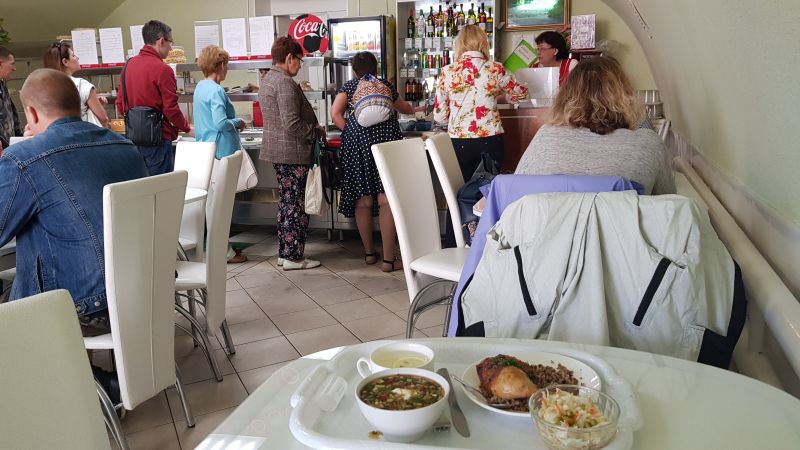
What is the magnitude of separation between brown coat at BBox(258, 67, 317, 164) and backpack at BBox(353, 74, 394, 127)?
389 mm

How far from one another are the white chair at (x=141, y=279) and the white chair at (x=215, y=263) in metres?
0.42

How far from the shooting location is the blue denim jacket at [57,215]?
2.10m

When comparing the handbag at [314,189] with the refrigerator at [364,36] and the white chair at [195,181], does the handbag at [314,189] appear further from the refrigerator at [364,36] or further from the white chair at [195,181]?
the refrigerator at [364,36]

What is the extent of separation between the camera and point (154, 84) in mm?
4480

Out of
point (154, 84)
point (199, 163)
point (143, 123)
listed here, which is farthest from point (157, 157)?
point (199, 163)

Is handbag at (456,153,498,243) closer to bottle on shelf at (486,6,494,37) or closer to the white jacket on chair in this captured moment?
the white jacket on chair

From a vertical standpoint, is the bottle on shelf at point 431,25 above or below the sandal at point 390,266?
above

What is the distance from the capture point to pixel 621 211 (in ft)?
4.70

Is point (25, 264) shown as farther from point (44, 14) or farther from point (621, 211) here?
point (44, 14)

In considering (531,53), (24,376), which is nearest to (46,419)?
(24,376)

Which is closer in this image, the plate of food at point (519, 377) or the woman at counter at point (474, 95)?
the plate of food at point (519, 377)

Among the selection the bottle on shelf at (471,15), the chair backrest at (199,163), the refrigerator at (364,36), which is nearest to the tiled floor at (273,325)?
the chair backrest at (199,163)

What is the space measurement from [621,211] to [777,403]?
23.0 inches

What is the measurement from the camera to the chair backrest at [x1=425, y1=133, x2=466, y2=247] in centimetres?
279
